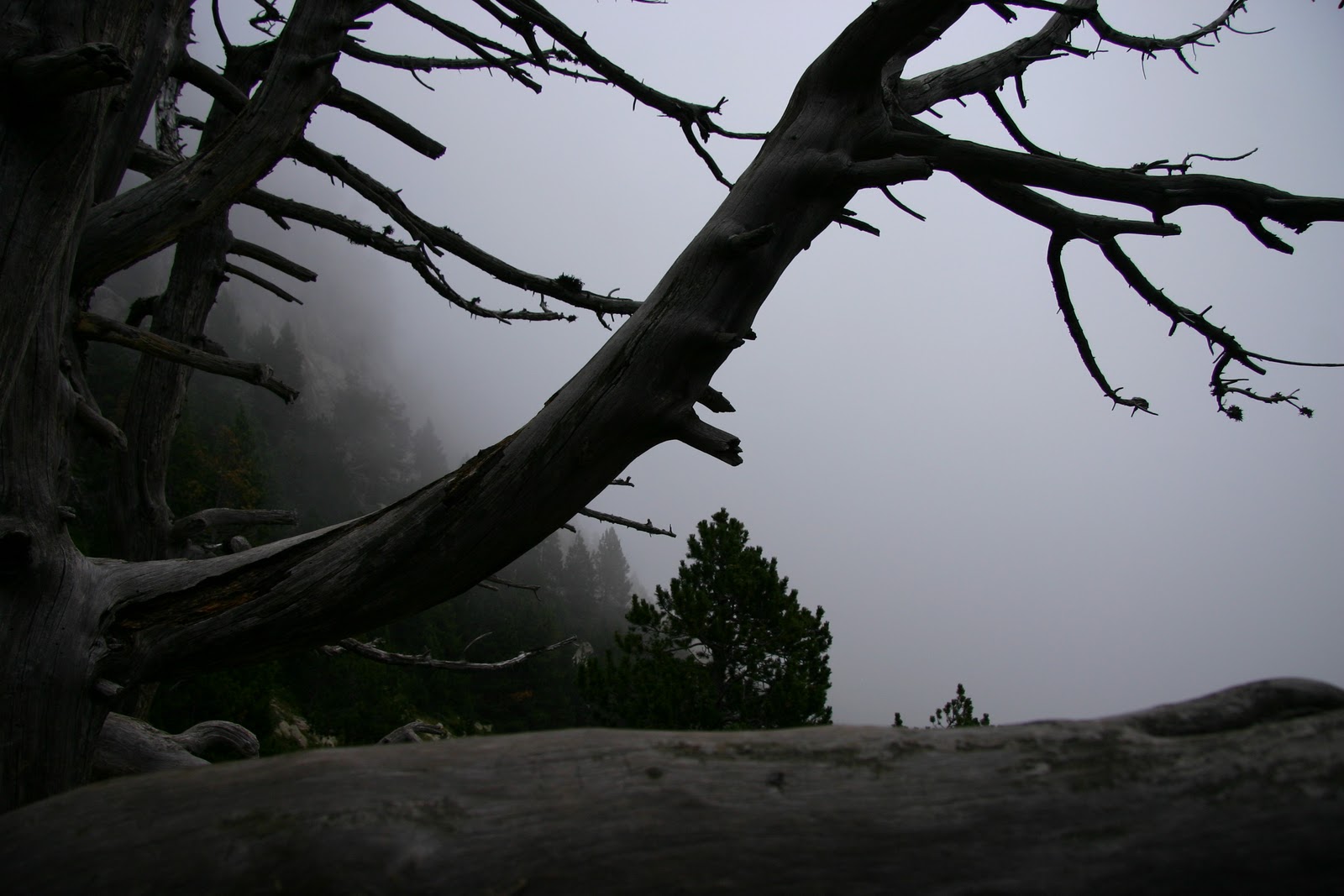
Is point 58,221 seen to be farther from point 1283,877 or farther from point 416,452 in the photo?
point 416,452

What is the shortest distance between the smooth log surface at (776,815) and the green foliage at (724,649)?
11.0 meters

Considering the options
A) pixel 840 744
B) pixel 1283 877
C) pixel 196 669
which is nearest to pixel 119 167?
pixel 196 669

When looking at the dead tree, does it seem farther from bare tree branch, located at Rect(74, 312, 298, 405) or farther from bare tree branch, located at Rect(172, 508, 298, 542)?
bare tree branch, located at Rect(172, 508, 298, 542)

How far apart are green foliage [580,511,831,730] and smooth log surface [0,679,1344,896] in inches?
432

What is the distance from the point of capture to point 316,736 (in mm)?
15000

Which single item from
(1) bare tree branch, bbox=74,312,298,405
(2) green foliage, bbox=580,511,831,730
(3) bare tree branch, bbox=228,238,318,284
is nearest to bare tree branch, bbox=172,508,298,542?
(1) bare tree branch, bbox=74,312,298,405

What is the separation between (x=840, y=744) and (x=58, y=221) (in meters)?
2.42

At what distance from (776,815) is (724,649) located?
484 inches

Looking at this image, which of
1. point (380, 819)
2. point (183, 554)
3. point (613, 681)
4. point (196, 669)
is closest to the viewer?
point (380, 819)

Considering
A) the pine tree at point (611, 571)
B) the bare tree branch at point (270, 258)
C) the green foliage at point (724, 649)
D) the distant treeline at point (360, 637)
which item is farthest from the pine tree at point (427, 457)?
the bare tree branch at point (270, 258)

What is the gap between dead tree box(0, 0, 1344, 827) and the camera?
192 cm

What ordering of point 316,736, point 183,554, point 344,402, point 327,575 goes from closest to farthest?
point 327,575 → point 183,554 → point 316,736 → point 344,402

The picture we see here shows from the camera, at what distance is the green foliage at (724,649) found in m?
11.9

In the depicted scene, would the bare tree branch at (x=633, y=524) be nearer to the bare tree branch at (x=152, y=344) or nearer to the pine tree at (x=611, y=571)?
the bare tree branch at (x=152, y=344)
